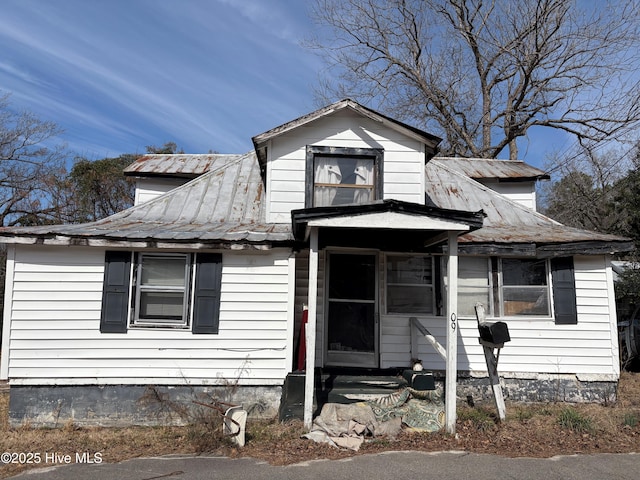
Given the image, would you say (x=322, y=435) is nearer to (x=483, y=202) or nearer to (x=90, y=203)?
(x=483, y=202)

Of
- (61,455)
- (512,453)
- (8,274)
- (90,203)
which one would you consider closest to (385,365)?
(512,453)

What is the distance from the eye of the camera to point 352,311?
27.7 feet

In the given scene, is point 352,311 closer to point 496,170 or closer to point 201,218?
point 201,218

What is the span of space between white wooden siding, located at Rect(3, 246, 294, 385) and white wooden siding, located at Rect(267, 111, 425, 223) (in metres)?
1.56

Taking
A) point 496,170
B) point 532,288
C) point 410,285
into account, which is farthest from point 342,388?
point 496,170

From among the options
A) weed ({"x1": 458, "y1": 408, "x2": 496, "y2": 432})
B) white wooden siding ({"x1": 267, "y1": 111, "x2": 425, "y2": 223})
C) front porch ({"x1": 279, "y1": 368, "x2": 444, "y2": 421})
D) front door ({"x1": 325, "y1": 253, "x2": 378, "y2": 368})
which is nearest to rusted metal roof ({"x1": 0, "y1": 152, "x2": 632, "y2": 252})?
white wooden siding ({"x1": 267, "y1": 111, "x2": 425, "y2": 223})

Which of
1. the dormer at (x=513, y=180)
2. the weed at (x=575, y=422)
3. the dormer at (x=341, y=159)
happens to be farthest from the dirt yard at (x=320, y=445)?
the dormer at (x=513, y=180)

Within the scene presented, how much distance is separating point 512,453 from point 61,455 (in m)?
5.95

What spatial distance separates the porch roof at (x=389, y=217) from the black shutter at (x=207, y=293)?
2.11 meters

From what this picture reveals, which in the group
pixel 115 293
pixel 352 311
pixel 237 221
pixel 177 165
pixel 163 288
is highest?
pixel 177 165

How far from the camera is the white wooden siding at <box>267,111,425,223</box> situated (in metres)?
8.49

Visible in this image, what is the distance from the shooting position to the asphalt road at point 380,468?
503 cm

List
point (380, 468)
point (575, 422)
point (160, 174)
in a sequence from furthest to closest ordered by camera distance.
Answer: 1. point (160, 174)
2. point (575, 422)
3. point (380, 468)

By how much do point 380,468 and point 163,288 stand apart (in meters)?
4.52
